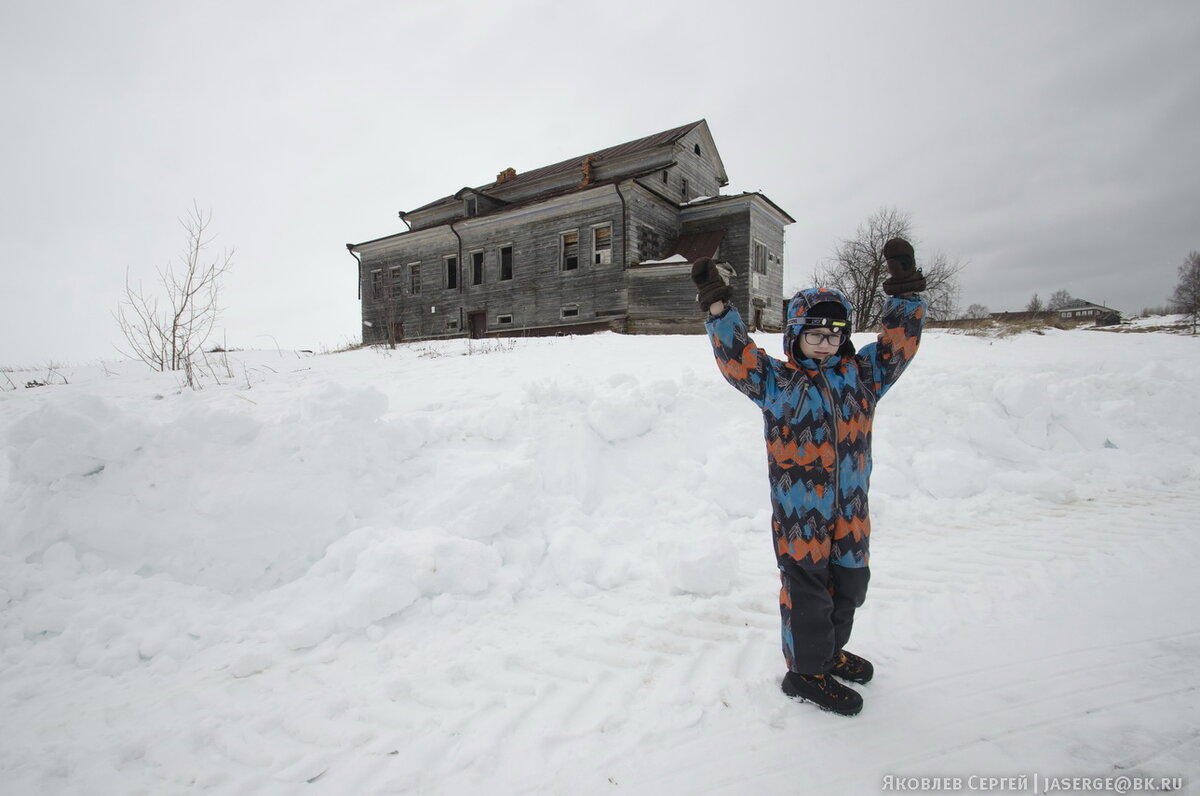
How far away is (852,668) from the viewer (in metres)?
2.34

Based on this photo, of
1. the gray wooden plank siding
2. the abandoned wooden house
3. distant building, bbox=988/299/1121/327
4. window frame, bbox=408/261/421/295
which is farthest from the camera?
window frame, bbox=408/261/421/295

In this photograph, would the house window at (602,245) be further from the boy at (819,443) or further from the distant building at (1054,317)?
the boy at (819,443)

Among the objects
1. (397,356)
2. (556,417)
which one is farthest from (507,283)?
(556,417)

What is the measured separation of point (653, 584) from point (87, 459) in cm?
399

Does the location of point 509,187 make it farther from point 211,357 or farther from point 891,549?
point 891,549

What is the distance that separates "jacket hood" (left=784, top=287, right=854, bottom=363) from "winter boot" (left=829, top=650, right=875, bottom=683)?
147 centimetres

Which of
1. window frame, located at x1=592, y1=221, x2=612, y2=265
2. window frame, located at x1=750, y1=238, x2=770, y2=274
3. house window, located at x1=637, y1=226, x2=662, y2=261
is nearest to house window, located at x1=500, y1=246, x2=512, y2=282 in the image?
window frame, located at x1=592, y1=221, x2=612, y2=265

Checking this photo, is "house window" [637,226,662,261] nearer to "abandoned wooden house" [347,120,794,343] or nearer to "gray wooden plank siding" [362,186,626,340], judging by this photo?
"abandoned wooden house" [347,120,794,343]

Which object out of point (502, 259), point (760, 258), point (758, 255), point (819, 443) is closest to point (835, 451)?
point (819, 443)

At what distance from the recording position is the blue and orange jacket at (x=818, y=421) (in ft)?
7.08

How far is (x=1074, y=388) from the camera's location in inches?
253

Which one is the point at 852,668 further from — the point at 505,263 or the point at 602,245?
the point at 505,263

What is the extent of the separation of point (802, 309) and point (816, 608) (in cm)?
134

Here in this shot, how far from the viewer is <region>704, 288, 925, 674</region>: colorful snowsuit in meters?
2.14
